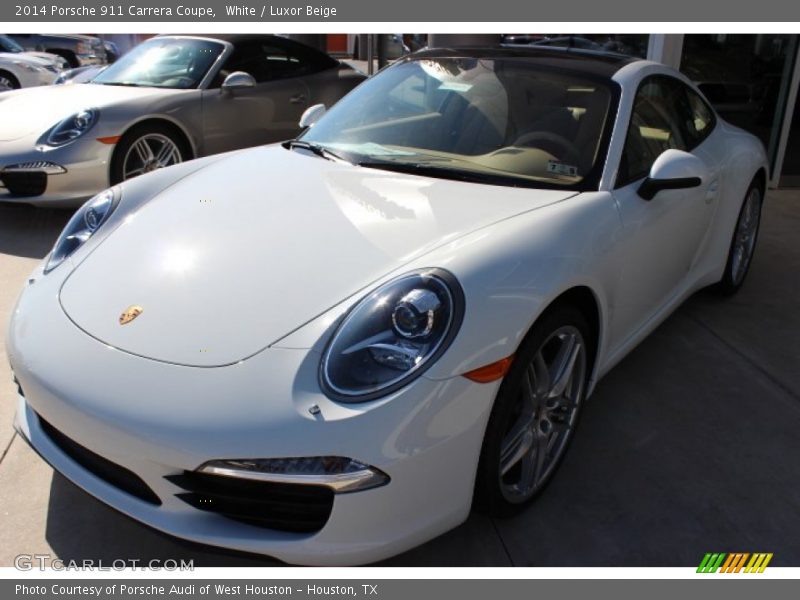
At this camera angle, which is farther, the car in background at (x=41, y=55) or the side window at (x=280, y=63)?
the car in background at (x=41, y=55)

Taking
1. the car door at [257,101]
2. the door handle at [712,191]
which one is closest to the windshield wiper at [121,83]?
the car door at [257,101]

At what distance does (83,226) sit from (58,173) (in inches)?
101

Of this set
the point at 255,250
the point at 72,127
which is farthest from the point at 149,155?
the point at 255,250

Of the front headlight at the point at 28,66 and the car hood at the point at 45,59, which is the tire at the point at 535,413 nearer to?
the front headlight at the point at 28,66

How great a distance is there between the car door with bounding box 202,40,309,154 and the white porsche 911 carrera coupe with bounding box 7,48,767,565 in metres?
2.85

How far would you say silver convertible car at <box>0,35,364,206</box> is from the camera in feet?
16.5

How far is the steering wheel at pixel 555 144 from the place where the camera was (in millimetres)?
2787

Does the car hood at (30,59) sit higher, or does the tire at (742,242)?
the tire at (742,242)

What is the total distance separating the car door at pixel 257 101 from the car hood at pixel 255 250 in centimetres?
319

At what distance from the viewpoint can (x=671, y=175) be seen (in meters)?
2.73

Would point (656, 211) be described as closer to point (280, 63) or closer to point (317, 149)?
point (317, 149)

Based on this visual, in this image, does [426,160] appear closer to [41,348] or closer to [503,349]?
[503,349]

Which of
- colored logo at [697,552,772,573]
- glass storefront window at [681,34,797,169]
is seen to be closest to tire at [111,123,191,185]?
colored logo at [697,552,772,573]

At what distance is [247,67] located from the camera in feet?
20.7
